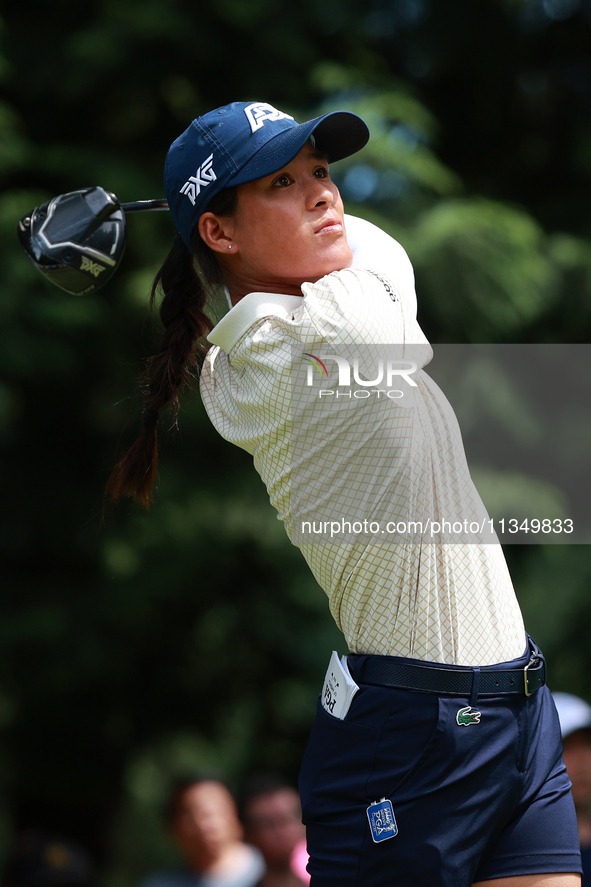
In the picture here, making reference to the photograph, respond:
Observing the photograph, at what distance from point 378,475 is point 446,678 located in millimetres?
323

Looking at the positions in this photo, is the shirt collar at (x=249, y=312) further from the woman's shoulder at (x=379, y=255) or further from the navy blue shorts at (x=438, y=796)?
the navy blue shorts at (x=438, y=796)

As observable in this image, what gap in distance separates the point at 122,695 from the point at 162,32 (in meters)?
3.40

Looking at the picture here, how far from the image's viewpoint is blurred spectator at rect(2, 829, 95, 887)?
336cm

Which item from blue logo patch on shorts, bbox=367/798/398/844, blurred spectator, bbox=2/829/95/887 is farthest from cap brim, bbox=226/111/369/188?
blurred spectator, bbox=2/829/95/887

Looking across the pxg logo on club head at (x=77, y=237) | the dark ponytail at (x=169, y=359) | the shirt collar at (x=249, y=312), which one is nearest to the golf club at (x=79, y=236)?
the pxg logo on club head at (x=77, y=237)

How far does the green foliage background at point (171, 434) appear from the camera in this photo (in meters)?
4.98

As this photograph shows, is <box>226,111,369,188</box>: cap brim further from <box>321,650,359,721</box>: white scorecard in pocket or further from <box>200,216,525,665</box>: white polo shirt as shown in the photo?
<box>321,650,359,721</box>: white scorecard in pocket

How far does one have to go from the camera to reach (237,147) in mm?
1734

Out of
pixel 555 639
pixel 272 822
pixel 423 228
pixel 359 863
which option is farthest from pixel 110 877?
pixel 359 863

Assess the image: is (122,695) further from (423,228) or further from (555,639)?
(423,228)

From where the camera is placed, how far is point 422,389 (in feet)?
5.41

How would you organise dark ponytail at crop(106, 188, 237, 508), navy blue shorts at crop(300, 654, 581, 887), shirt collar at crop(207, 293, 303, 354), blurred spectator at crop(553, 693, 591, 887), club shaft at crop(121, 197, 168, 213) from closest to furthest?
navy blue shorts at crop(300, 654, 581, 887), shirt collar at crop(207, 293, 303, 354), dark ponytail at crop(106, 188, 237, 508), club shaft at crop(121, 197, 168, 213), blurred spectator at crop(553, 693, 591, 887)

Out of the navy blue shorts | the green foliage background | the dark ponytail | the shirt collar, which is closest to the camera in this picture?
the navy blue shorts

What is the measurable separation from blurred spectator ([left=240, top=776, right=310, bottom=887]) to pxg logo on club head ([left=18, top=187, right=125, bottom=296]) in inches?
74.3
